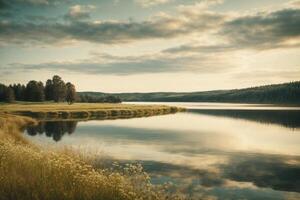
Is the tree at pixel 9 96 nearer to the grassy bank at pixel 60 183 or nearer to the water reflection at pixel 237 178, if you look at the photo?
the water reflection at pixel 237 178

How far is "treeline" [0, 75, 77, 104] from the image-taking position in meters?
133

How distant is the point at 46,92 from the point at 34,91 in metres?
5.95

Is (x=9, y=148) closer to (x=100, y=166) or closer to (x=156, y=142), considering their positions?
(x=100, y=166)

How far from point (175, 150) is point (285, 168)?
34.8 ft

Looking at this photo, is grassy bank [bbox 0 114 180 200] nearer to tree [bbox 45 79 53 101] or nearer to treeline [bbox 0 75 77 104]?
treeline [bbox 0 75 77 104]

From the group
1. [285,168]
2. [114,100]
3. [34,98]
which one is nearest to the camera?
[285,168]

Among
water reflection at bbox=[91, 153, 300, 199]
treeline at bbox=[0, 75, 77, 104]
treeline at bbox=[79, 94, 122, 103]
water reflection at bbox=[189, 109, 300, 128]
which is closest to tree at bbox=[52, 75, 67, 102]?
treeline at bbox=[0, 75, 77, 104]

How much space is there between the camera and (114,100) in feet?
630

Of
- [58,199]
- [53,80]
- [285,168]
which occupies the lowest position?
[285,168]

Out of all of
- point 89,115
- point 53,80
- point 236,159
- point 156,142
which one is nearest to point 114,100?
point 53,80

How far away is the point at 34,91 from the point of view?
5458 inches

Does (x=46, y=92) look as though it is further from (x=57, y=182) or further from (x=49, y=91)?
(x=57, y=182)

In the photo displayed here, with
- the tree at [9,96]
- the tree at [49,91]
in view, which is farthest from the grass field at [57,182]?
the tree at [49,91]

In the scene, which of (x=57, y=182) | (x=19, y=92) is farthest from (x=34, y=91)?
(x=57, y=182)
